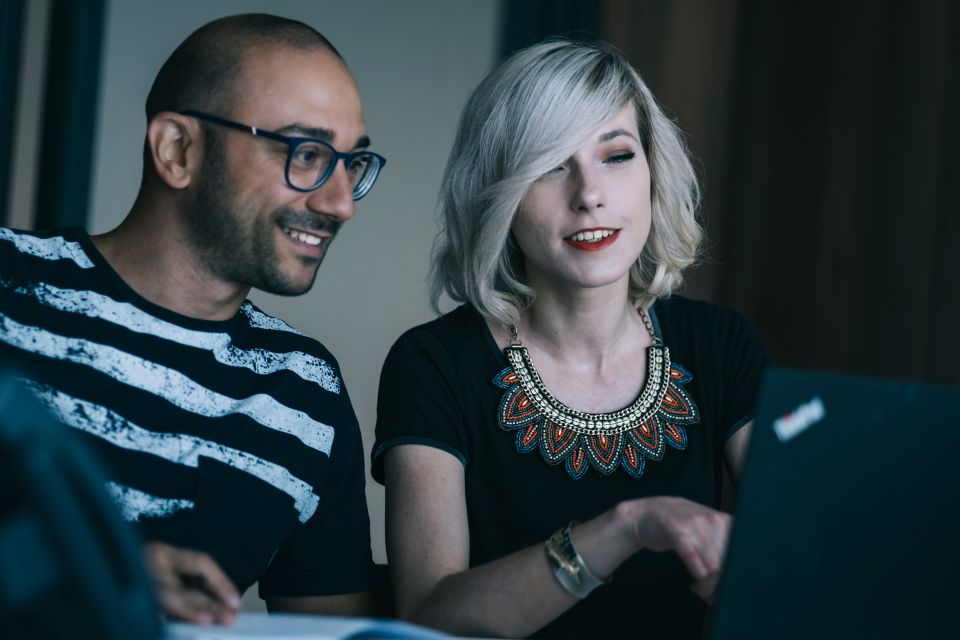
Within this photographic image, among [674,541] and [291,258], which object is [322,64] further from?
[674,541]

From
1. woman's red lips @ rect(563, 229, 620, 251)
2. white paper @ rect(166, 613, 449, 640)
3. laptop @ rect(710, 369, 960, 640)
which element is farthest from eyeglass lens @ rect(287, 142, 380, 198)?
laptop @ rect(710, 369, 960, 640)

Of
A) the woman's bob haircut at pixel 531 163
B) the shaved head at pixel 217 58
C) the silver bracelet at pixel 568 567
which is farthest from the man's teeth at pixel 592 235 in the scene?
the silver bracelet at pixel 568 567

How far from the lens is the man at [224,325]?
1.37 meters

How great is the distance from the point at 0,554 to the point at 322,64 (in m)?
1.15

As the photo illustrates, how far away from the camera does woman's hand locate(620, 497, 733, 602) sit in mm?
1004

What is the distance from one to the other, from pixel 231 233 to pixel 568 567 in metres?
0.70

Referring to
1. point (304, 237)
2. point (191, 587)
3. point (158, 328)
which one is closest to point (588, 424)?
point (304, 237)

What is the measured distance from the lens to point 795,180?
3.09 meters

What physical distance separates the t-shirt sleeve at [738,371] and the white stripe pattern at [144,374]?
0.75 metres

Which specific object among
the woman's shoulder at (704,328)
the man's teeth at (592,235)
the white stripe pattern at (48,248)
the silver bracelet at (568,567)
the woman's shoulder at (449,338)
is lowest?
the silver bracelet at (568,567)

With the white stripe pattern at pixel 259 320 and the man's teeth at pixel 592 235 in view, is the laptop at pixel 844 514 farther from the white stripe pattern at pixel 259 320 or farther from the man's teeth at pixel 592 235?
the white stripe pattern at pixel 259 320

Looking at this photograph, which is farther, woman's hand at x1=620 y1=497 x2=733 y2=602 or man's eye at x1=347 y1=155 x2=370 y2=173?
man's eye at x1=347 y1=155 x2=370 y2=173

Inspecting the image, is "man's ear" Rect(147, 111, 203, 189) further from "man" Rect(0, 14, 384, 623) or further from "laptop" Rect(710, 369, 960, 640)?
"laptop" Rect(710, 369, 960, 640)

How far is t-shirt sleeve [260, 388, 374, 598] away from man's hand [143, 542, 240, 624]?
20.1 inches
